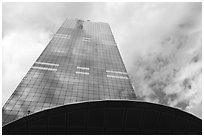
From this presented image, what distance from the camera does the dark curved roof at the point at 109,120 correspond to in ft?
70.1

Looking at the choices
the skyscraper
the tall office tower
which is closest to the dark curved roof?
the skyscraper

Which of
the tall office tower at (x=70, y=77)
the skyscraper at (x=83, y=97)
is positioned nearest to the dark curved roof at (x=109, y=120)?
the skyscraper at (x=83, y=97)

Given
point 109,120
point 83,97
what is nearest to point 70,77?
point 83,97

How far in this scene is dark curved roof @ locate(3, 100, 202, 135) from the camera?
70.1 ft

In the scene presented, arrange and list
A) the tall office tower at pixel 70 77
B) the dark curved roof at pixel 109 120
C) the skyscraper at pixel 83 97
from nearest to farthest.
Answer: the dark curved roof at pixel 109 120, the skyscraper at pixel 83 97, the tall office tower at pixel 70 77

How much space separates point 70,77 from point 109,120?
180 feet

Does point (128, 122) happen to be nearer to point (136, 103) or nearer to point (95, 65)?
point (136, 103)

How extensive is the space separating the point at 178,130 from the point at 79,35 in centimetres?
9643

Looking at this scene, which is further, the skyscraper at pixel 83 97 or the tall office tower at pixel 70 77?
the tall office tower at pixel 70 77

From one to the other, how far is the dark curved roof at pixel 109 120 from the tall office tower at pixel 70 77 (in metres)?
30.9

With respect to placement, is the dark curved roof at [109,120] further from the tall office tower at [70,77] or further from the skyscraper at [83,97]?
the tall office tower at [70,77]

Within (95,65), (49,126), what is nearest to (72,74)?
(95,65)

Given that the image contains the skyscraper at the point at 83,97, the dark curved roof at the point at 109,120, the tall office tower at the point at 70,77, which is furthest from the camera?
the tall office tower at the point at 70,77

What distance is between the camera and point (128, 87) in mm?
76062
